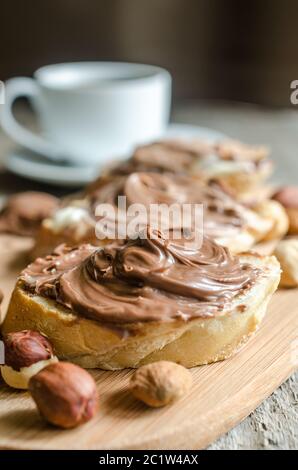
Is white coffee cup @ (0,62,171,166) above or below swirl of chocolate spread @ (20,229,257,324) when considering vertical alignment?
below

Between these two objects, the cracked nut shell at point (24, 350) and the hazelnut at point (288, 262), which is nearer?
A: the cracked nut shell at point (24, 350)

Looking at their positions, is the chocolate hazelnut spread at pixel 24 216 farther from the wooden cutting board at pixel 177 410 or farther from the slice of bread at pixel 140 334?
the wooden cutting board at pixel 177 410

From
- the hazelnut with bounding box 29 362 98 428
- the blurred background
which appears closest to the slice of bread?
the hazelnut with bounding box 29 362 98 428

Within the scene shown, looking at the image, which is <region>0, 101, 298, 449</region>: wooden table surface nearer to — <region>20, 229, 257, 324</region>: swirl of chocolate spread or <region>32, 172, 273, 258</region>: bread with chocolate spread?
<region>20, 229, 257, 324</region>: swirl of chocolate spread

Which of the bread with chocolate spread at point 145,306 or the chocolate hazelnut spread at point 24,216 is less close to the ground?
the bread with chocolate spread at point 145,306

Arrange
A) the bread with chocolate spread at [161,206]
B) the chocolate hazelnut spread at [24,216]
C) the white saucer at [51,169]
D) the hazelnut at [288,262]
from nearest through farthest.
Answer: the hazelnut at [288,262] → the bread with chocolate spread at [161,206] → the chocolate hazelnut spread at [24,216] → the white saucer at [51,169]

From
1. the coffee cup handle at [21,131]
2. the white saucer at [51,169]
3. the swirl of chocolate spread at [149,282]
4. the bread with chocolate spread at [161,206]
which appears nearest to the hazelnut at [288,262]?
the bread with chocolate spread at [161,206]

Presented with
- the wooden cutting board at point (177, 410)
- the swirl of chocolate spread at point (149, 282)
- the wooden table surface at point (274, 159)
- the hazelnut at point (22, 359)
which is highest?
the swirl of chocolate spread at point (149, 282)
